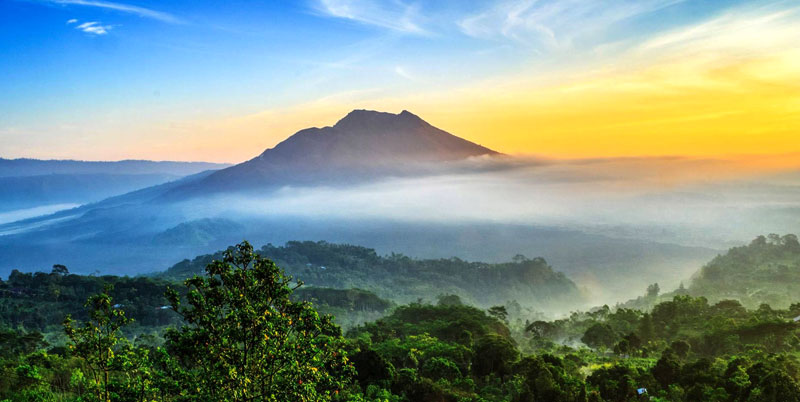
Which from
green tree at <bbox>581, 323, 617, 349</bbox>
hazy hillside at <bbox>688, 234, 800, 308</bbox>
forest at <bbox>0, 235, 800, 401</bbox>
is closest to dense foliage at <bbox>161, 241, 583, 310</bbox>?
forest at <bbox>0, 235, 800, 401</bbox>

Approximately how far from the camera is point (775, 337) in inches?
1243

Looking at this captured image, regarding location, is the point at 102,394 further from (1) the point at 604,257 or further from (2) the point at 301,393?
(1) the point at 604,257

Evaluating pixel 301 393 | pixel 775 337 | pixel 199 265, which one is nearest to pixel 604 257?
pixel 199 265

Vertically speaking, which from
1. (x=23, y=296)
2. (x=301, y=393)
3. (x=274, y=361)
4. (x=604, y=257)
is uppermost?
(x=274, y=361)

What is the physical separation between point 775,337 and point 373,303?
5664cm

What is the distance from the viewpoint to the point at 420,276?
383ft

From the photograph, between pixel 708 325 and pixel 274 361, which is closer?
pixel 274 361

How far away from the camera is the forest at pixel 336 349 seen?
8.35 m

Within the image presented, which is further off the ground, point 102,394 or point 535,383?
point 102,394

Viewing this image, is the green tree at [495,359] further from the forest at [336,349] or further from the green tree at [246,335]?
the green tree at [246,335]

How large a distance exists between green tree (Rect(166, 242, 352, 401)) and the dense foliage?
300ft

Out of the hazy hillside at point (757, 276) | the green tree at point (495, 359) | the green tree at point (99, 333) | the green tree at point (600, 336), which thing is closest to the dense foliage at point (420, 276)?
the hazy hillside at point (757, 276)

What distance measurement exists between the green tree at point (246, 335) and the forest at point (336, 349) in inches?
1.1

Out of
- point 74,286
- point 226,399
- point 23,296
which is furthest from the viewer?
point 74,286
